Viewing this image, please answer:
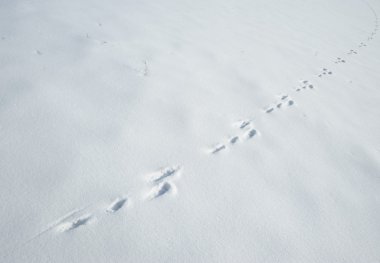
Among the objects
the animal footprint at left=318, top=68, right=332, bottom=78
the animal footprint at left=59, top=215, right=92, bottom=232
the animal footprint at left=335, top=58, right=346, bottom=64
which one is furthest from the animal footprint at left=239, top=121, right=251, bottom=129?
the animal footprint at left=335, top=58, right=346, bottom=64

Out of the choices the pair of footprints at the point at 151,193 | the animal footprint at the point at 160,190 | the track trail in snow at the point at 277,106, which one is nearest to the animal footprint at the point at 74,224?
the pair of footprints at the point at 151,193

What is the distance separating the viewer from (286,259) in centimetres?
164

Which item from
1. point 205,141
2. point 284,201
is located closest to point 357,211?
point 284,201

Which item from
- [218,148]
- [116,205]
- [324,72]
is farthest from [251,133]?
[324,72]

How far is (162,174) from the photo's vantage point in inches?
78.2

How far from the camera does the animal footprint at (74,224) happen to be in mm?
1546

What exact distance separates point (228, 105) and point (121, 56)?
135 centimetres

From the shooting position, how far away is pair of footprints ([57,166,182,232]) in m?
1.57

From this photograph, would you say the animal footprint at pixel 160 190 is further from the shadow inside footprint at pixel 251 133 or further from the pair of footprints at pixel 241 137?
the shadow inside footprint at pixel 251 133

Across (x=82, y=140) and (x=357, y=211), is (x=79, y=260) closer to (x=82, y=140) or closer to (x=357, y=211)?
(x=82, y=140)

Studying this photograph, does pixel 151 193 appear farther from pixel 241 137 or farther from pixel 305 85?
pixel 305 85

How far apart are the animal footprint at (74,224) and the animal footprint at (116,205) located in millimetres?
119

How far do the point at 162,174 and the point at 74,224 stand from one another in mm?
646

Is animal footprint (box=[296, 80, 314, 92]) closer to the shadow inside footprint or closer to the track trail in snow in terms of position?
the track trail in snow
